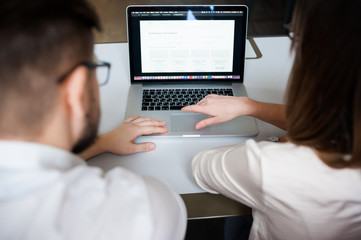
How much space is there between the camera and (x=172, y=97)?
120 cm

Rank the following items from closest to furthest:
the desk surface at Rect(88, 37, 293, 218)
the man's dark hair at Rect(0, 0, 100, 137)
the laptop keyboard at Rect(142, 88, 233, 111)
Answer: the man's dark hair at Rect(0, 0, 100, 137)
the desk surface at Rect(88, 37, 293, 218)
the laptop keyboard at Rect(142, 88, 233, 111)

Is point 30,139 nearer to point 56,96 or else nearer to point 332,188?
point 56,96

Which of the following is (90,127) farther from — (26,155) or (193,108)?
(193,108)

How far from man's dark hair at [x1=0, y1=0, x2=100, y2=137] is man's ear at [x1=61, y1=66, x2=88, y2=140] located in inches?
0.7

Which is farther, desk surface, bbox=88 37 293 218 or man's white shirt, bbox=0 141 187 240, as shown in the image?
desk surface, bbox=88 37 293 218

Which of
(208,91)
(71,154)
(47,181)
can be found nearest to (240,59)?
(208,91)

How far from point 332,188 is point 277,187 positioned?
0.35 feet

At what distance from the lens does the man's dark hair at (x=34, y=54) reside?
503 mm

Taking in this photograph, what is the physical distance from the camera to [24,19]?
1.66 feet

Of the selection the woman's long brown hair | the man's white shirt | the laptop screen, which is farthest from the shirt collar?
the laptop screen

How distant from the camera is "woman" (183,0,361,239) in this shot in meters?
0.60

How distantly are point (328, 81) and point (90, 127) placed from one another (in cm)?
47

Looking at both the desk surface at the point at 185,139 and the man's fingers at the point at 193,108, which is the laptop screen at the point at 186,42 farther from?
the man's fingers at the point at 193,108

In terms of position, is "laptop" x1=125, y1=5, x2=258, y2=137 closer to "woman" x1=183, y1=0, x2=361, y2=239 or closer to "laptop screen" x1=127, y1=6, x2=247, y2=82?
"laptop screen" x1=127, y1=6, x2=247, y2=82
